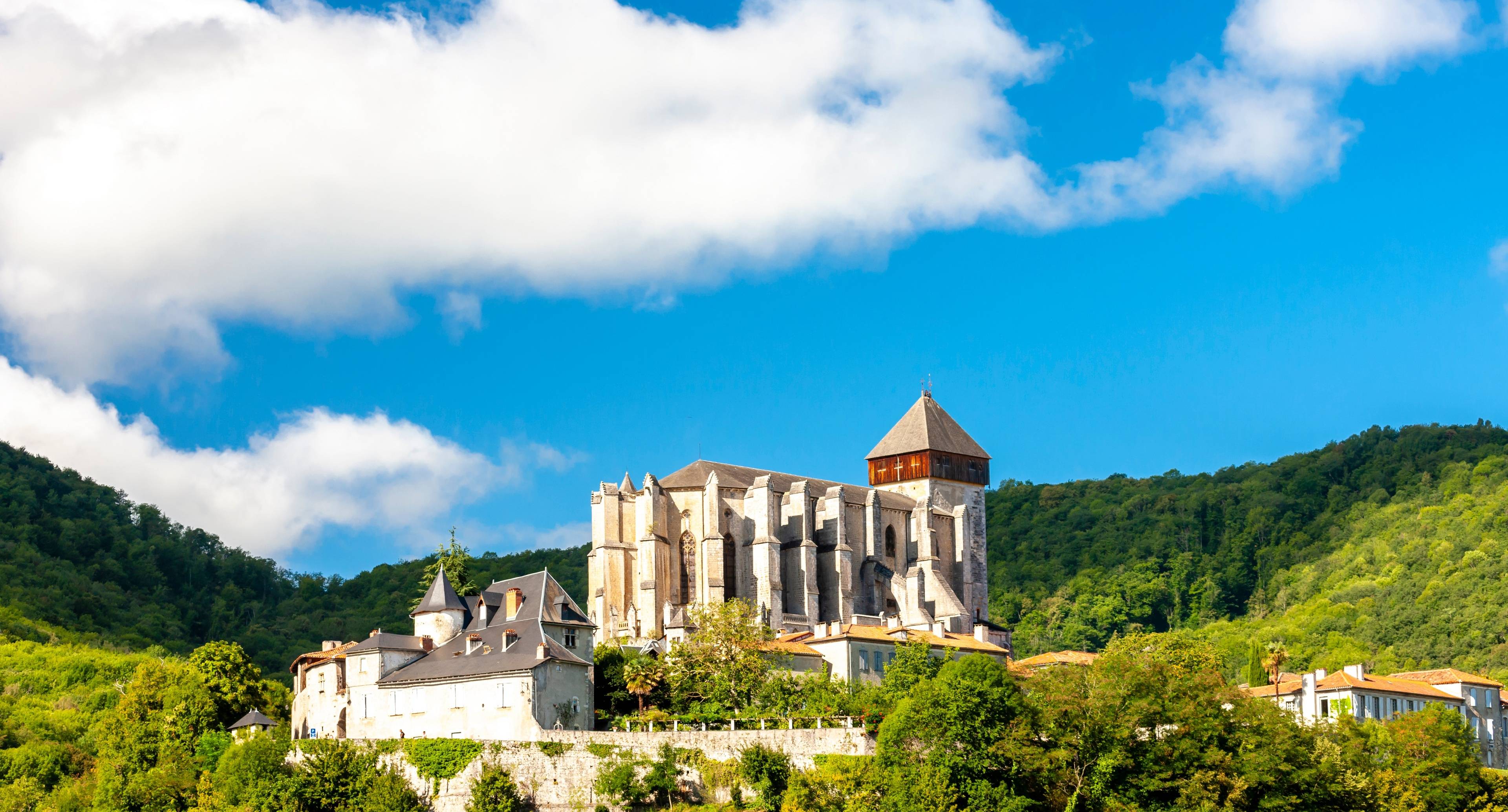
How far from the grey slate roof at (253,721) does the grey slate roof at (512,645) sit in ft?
19.2

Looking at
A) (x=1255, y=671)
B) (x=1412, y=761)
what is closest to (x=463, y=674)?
(x=1412, y=761)

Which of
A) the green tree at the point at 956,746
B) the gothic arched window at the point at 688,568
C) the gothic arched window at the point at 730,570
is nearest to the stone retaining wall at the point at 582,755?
the green tree at the point at 956,746

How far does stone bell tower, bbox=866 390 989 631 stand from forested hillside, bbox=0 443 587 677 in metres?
23.9

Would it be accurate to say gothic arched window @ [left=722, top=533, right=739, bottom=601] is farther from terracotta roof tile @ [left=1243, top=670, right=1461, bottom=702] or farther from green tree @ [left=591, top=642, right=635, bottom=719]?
terracotta roof tile @ [left=1243, top=670, right=1461, bottom=702]

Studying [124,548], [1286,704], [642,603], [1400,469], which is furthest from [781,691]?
[1400,469]

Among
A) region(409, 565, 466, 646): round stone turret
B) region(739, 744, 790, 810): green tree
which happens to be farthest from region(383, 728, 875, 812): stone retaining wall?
region(409, 565, 466, 646): round stone turret

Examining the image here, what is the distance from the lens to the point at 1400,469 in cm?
13100

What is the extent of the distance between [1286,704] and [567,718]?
3688cm

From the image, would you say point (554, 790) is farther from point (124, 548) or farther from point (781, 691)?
point (124, 548)

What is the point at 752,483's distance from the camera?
81875 mm

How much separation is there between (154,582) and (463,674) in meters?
63.7

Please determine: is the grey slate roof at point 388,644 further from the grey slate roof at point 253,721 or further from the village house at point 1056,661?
the village house at point 1056,661

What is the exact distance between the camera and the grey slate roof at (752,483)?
8000 cm

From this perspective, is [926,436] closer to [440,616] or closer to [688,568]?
[688,568]
